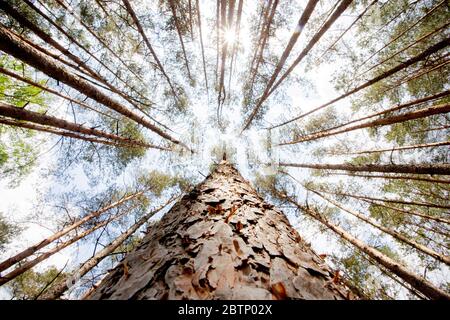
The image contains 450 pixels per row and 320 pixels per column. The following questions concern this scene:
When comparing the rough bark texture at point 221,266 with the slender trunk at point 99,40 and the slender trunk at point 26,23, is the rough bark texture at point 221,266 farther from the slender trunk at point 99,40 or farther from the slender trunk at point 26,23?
the slender trunk at point 99,40

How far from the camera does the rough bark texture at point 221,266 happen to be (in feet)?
3.56

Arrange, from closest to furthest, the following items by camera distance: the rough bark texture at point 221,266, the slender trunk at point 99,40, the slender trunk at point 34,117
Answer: the rough bark texture at point 221,266 < the slender trunk at point 34,117 < the slender trunk at point 99,40

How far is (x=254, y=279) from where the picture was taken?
115 cm

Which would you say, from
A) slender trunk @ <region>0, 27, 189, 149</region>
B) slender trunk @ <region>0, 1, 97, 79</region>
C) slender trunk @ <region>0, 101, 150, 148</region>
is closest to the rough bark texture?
slender trunk @ <region>0, 27, 189, 149</region>

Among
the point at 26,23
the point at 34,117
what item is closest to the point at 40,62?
the point at 34,117

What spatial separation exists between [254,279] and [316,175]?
12.1 meters

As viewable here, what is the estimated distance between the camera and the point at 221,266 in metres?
1.24

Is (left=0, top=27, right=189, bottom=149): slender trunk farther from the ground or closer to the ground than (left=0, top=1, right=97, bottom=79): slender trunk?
closer to the ground

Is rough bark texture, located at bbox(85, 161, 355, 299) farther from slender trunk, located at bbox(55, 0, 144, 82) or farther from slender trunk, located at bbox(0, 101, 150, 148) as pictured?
slender trunk, located at bbox(55, 0, 144, 82)

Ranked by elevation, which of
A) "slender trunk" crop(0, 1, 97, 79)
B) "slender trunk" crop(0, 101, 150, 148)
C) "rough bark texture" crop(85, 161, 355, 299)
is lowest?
"rough bark texture" crop(85, 161, 355, 299)

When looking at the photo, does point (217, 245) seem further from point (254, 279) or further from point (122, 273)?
point (122, 273)

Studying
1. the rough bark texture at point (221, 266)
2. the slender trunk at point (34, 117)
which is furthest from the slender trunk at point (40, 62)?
the rough bark texture at point (221, 266)

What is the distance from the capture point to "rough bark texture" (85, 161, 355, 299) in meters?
1.08

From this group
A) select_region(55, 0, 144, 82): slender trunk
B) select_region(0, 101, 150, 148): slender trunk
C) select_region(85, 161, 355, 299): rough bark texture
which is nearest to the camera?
select_region(85, 161, 355, 299): rough bark texture
